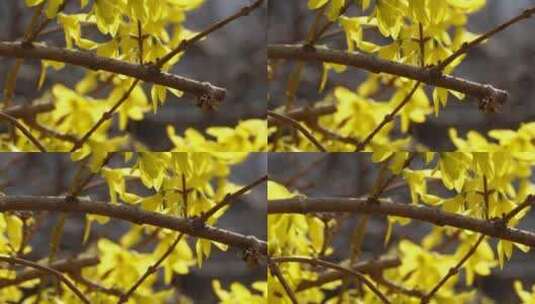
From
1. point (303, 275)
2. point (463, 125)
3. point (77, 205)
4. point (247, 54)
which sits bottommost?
point (303, 275)

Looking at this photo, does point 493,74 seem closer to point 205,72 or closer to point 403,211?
point 403,211

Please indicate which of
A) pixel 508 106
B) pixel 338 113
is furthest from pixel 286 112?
pixel 508 106

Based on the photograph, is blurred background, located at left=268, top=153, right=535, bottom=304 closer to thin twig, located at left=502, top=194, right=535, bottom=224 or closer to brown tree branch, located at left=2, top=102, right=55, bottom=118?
thin twig, located at left=502, top=194, right=535, bottom=224

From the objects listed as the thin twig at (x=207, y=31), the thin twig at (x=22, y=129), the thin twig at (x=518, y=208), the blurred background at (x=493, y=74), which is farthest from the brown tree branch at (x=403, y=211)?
the thin twig at (x=22, y=129)

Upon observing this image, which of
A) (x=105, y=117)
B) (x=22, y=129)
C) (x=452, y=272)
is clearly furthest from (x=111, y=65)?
(x=452, y=272)

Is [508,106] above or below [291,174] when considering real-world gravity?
above

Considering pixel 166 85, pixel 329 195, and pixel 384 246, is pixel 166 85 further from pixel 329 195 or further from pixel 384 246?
pixel 384 246

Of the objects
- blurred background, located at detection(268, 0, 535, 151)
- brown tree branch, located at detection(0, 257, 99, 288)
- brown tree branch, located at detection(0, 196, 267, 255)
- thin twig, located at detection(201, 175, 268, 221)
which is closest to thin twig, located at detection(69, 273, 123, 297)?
brown tree branch, located at detection(0, 257, 99, 288)
